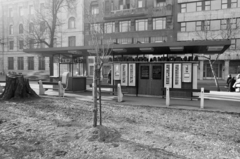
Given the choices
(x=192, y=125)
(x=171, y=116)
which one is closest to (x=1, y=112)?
(x=171, y=116)

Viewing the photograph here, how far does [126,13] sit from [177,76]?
2747cm

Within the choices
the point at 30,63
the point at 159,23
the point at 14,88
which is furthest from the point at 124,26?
the point at 14,88

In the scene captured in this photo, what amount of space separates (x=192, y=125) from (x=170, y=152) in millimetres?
2119

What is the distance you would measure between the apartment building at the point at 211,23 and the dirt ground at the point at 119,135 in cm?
2705

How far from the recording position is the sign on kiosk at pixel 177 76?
10995 mm

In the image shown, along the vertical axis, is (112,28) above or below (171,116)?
above

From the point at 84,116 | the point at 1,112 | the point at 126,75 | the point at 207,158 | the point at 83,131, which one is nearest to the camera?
the point at 207,158

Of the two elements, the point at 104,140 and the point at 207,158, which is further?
the point at 104,140

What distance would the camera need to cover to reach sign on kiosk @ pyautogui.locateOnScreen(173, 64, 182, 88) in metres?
11.0

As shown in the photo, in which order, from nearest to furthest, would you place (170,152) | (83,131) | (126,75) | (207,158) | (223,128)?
(207,158) < (170,152) < (83,131) < (223,128) < (126,75)

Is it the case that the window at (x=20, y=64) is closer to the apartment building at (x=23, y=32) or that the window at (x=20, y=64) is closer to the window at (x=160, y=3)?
the apartment building at (x=23, y=32)

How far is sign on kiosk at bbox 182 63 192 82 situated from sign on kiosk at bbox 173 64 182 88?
21 cm

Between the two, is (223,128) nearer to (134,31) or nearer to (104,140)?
(104,140)

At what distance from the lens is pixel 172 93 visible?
11.3m
